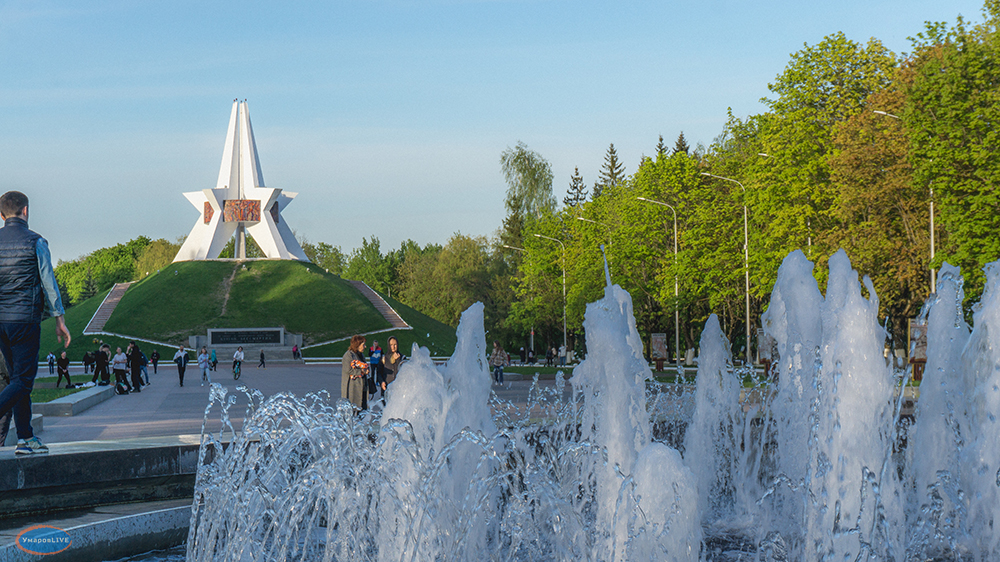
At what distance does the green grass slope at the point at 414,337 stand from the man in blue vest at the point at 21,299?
47.3 meters

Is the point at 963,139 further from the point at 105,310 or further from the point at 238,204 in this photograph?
the point at 238,204

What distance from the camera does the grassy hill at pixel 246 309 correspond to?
60.2 m

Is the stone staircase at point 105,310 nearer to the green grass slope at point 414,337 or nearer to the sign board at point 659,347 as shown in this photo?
the green grass slope at point 414,337

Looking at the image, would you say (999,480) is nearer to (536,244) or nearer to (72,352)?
(536,244)

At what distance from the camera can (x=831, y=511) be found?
640cm

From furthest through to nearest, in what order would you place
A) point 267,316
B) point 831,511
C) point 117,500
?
point 267,316, point 117,500, point 831,511

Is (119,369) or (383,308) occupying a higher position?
(383,308)

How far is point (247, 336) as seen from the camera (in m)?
59.4

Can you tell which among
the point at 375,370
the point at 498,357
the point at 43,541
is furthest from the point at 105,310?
the point at 43,541

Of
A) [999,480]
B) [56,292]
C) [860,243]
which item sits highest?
[860,243]

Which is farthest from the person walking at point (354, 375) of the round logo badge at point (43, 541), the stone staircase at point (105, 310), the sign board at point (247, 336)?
the stone staircase at point (105, 310)

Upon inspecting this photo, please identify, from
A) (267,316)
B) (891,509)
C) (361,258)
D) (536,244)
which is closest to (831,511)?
(891,509)

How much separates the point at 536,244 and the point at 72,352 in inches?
1102

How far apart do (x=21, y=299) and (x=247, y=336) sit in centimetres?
5417
